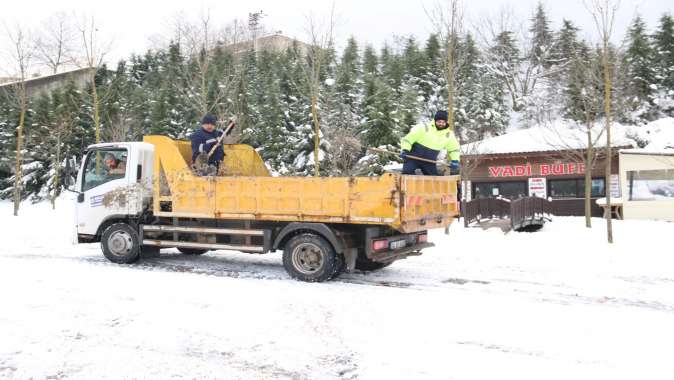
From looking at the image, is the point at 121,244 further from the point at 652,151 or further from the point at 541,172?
the point at 541,172

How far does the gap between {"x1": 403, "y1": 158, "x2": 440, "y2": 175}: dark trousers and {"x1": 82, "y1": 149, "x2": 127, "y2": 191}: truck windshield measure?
482 centimetres

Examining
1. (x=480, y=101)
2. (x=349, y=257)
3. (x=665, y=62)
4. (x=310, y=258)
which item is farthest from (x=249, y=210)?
(x=665, y=62)

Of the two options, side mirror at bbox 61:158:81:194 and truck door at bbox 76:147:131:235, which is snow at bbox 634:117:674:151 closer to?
truck door at bbox 76:147:131:235

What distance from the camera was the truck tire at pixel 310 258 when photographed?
746 centimetres

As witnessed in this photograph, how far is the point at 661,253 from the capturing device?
11008 millimetres

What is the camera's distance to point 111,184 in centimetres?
927

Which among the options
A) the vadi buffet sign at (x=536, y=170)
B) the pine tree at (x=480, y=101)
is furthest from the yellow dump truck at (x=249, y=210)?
the pine tree at (x=480, y=101)

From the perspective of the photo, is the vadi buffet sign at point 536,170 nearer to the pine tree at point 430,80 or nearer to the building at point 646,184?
the building at point 646,184

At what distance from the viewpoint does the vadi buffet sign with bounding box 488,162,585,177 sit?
976 inches

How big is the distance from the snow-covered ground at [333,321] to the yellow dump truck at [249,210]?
0.45 meters

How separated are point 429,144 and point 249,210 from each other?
3021 millimetres

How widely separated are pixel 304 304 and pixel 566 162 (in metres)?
21.8

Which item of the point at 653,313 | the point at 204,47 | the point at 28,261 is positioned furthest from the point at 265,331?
the point at 204,47

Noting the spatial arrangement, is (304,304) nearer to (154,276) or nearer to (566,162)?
(154,276)
